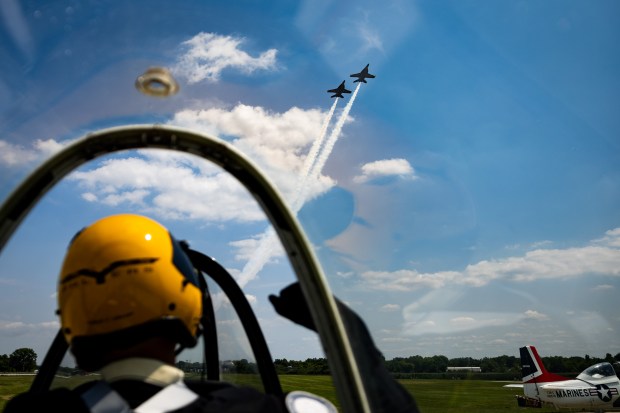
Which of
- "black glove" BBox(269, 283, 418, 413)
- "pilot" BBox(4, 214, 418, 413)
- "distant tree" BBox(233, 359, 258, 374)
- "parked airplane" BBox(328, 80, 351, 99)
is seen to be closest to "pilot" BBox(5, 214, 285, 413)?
"pilot" BBox(4, 214, 418, 413)

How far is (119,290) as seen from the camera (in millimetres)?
2137

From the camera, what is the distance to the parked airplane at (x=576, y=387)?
40406 mm

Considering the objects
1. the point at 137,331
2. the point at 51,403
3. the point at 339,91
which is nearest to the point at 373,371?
the point at 137,331

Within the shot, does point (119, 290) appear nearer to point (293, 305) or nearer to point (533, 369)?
point (293, 305)

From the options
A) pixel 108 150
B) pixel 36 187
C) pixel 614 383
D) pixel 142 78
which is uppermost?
pixel 142 78

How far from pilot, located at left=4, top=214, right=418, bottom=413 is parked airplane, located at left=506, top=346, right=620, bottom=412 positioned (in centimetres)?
4793

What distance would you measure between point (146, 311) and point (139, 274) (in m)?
0.18

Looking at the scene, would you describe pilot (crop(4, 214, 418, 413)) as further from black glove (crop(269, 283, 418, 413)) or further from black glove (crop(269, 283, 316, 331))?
black glove (crop(269, 283, 316, 331))

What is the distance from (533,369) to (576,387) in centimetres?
584

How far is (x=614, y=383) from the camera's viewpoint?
40781 mm

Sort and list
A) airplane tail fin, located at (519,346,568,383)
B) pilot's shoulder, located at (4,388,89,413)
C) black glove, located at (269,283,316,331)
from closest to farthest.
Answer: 1. pilot's shoulder, located at (4,388,89,413)
2. black glove, located at (269,283,316,331)
3. airplane tail fin, located at (519,346,568,383)

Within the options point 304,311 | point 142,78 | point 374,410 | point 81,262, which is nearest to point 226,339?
point 304,311

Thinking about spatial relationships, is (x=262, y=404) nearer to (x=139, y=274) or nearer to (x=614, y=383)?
(x=139, y=274)

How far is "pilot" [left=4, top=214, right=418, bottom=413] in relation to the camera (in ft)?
6.36
